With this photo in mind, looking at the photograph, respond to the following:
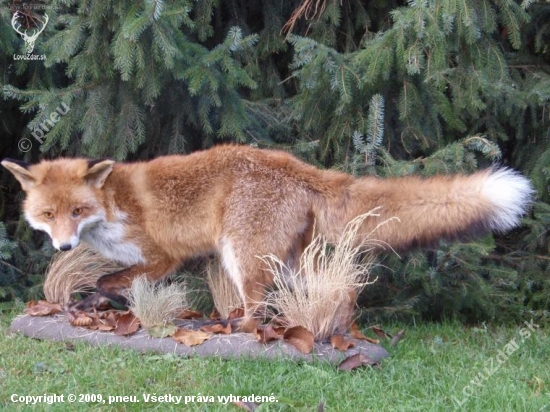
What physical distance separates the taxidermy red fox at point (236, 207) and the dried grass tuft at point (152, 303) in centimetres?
32

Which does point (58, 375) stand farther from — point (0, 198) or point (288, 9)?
point (288, 9)

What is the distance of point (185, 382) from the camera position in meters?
4.84

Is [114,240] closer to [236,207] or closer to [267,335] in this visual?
[236,207]

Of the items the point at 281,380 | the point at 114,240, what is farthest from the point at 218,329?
the point at 114,240

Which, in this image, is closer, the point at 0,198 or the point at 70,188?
the point at 70,188

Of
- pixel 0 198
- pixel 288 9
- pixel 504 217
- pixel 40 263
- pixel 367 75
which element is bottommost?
pixel 40 263

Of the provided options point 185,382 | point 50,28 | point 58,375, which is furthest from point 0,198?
point 185,382

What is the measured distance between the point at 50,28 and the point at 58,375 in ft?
13.0

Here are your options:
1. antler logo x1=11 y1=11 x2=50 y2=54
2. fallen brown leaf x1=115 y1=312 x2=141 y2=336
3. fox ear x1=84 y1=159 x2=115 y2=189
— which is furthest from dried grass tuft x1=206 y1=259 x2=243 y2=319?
antler logo x1=11 y1=11 x2=50 y2=54

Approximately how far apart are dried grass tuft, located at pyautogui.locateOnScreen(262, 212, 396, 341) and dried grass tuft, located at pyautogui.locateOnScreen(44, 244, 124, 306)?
2.09m

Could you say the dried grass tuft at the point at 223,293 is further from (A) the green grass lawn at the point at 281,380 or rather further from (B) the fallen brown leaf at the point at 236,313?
(A) the green grass lawn at the point at 281,380

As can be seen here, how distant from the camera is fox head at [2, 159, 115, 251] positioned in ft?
19.1

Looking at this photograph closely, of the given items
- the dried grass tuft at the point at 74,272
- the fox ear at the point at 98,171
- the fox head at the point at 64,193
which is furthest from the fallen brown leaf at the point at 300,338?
the dried grass tuft at the point at 74,272

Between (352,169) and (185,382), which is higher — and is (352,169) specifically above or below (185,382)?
above
